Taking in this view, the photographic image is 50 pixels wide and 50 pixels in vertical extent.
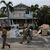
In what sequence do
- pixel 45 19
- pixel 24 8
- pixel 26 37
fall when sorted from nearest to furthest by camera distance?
pixel 26 37 < pixel 45 19 < pixel 24 8

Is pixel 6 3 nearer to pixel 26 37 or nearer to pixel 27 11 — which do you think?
pixel 27 11

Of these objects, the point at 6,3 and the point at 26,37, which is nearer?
the point at 26,37

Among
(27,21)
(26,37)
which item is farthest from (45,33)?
(27,21)

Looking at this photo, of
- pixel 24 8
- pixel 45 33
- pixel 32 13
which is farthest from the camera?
pixel 24 8

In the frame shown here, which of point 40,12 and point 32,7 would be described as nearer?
point 40,12

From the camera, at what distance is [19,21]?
58.3 meters

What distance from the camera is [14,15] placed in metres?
62.7

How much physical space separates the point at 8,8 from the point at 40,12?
7213 mm

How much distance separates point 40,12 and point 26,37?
29.6 m

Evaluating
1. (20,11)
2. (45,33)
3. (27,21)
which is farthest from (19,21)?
(45,33)

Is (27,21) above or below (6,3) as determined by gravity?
below

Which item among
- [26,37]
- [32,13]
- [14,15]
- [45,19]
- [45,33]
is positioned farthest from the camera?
[14,15]

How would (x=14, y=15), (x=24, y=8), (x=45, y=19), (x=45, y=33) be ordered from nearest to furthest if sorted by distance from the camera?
(x=45, y=33)
(x=45, y=19)
(x=14, y=15)
(x=24, y=8)

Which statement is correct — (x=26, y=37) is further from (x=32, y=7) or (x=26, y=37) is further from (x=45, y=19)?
(x=32, y=7)
